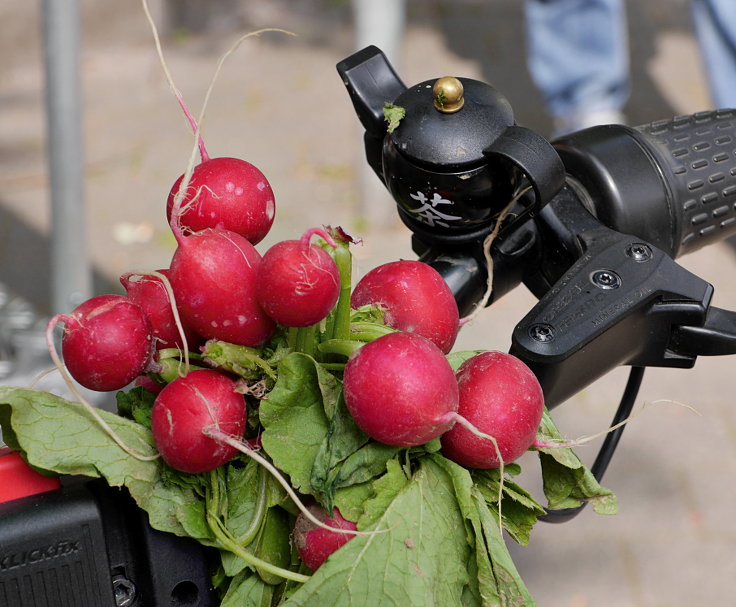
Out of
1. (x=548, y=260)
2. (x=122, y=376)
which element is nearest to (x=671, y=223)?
(x=548, y=260)

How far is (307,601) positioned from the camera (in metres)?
0.65

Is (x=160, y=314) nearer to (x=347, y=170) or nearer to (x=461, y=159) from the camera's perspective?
(x=461, y=159)

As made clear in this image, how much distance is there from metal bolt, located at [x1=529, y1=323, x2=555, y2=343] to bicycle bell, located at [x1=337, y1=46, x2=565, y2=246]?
108 millimetres

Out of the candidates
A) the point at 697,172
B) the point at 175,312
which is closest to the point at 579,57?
the point at 697,172

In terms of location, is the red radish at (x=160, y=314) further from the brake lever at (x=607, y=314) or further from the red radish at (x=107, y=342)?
the brake lever at (x=607, y=314)

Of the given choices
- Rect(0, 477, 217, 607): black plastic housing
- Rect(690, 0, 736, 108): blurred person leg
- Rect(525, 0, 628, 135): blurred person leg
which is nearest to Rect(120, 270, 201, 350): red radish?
Rect(0, 477, 217, 607): black plastic housing

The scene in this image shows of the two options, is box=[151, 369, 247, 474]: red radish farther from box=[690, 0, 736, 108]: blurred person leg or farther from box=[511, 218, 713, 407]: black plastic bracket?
box=[690, 0, 736, 108]: blurred person leg

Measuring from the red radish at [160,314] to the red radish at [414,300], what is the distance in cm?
16

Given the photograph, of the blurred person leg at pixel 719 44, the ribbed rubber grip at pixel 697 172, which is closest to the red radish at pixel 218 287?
the ribbed rubber grip at pixel 697 172

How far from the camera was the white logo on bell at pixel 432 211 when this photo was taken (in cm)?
85

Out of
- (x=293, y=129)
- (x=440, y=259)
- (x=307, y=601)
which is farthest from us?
(x=293, y=129)

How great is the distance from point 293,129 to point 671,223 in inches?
123

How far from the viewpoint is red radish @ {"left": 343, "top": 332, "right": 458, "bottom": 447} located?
2.15ft

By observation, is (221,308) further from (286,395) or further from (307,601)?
(307,601)
